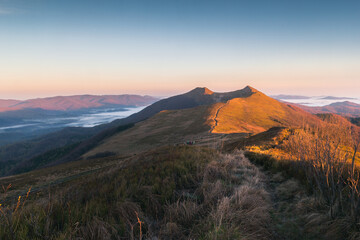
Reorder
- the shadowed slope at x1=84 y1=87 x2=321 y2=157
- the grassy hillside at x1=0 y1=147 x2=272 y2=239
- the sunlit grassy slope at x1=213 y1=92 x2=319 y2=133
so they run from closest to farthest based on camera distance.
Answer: the grassy hillside at x1=0 y1=147 x2=272 y2=239 < the shadowed slope at x1=84 y1=87 x2=321 y2=157 < the sunlit grassy slope at x1=213 y1=92 x2=319 y2=133

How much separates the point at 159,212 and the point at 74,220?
68.4 inches

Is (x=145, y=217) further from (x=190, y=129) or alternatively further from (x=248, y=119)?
(x=248, y=119)

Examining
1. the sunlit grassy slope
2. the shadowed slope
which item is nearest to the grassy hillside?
the shadowed slope

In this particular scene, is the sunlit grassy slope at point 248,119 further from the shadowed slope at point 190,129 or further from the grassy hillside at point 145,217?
the grassy hillside at point 145,217

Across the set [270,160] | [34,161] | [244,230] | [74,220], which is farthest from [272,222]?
[34,161]

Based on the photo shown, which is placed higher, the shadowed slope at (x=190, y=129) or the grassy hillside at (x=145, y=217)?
the grassy hillside at (x=145, y=217)

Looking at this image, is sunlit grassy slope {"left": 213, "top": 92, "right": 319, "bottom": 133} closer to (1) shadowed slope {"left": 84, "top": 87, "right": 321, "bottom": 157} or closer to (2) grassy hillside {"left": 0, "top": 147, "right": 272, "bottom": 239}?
(1) shadowed slope {"left": 84, "top": 87, "right": 321, "bottom": 157}

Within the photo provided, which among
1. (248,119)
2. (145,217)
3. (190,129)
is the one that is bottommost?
(190,129)

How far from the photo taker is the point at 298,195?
15.2 feet

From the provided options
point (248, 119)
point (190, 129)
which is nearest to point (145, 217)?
point (190, 129)

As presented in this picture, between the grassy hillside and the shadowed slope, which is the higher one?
the grassy hillside

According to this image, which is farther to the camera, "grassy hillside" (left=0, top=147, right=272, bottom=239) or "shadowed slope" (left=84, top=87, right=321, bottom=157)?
"shadowed slope" (left=84, top=87, right=321, bottom=157)

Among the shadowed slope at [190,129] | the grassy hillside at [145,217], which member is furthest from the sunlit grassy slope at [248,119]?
the grassy hillside at [145,217]

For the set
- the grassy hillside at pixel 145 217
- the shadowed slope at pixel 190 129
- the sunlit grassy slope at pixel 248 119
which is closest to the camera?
the grassy hillside at pixel 145 217
